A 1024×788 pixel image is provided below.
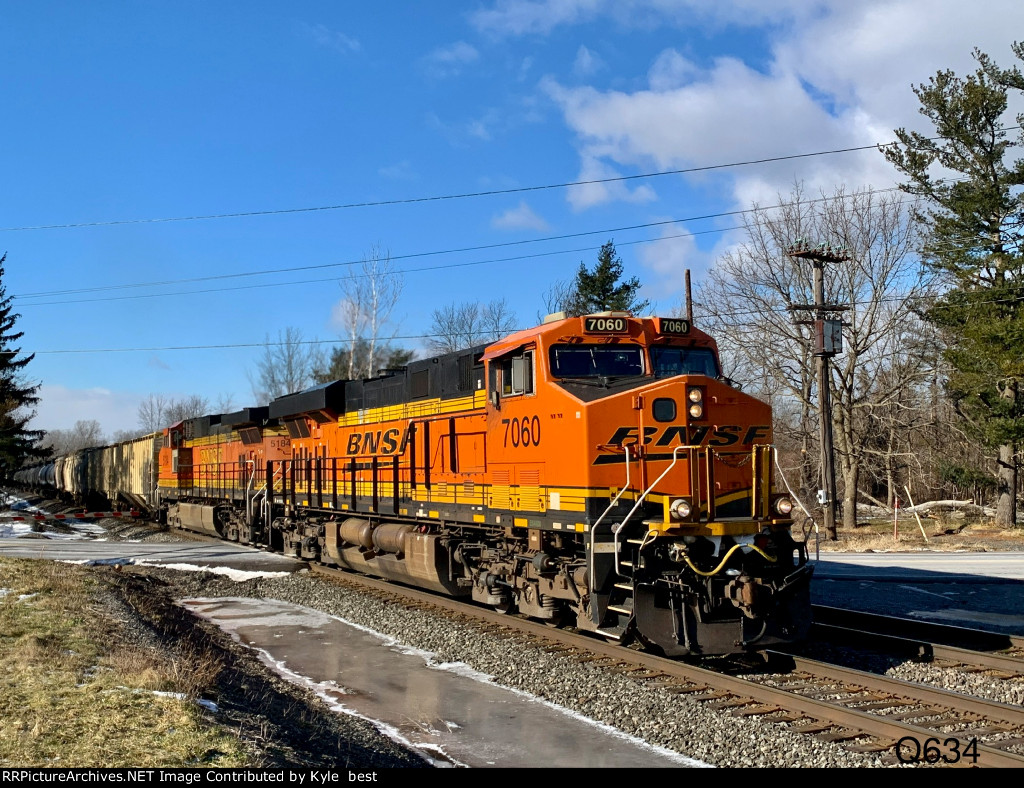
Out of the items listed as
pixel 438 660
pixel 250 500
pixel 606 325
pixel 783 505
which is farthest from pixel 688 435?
pixel 250 500

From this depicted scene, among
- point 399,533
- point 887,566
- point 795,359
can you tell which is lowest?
point 887,566

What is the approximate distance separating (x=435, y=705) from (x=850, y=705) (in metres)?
4.00

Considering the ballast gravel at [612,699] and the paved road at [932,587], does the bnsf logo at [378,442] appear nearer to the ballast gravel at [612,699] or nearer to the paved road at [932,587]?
the ballast gravel at [612,699]

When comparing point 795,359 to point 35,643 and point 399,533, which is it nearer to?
point 399,533

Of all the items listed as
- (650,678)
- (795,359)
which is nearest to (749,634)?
(650,678)

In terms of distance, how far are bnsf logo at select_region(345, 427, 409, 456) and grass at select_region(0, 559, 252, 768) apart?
17.2ft

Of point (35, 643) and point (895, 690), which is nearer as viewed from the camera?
point (895, 690)

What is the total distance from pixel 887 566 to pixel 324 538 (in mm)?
12512

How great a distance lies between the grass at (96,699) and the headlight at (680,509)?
4.84 meters

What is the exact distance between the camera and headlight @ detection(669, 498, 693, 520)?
8961 mm

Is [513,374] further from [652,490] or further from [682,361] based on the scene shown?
[652,490]

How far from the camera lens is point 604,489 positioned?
941 centimetres

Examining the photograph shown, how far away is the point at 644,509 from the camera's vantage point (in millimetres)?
9398
